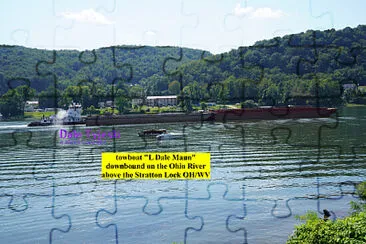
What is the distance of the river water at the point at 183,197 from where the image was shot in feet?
79.1

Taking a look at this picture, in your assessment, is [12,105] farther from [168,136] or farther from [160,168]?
[160,168]

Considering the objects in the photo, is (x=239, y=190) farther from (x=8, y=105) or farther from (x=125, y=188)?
(x=8, y=105)

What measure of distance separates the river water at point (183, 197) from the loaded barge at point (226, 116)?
49339 mm

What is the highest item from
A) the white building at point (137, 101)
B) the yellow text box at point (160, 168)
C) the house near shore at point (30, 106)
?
the white building at point (137, 101)

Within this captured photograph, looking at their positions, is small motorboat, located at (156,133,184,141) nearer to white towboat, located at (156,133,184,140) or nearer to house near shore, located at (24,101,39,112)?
white towboat, located at (156,133,184,140)

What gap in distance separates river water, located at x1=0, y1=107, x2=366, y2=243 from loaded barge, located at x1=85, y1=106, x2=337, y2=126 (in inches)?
1942

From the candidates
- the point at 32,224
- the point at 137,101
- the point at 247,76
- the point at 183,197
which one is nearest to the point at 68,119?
the point at 137,101

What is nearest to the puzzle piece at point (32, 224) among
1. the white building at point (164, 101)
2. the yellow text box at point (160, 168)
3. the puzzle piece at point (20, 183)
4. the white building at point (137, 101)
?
the puzzle piece at point (20, 183)

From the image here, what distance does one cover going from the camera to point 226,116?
10569 cm

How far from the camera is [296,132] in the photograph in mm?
69438

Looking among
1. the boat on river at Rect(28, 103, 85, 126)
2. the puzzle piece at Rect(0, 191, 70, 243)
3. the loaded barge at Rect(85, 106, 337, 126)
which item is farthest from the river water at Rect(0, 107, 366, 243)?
the boat on river at Rect(28, 103, 85, 126)

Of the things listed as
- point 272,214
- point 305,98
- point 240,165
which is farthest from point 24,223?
point 305,98

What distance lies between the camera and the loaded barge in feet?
335

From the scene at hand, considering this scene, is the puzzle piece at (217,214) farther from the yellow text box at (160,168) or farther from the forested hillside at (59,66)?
the forested hillside at (59,66)
